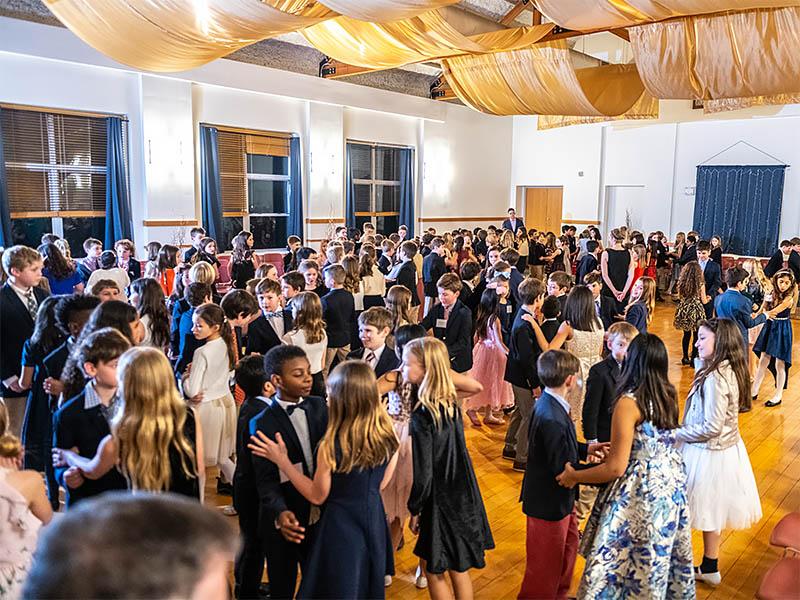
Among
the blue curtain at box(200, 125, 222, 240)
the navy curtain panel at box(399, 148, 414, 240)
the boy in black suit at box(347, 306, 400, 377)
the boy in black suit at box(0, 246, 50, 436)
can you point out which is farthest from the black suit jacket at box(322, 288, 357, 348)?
the navy curtain panel at box(399, 148, 414, 240)

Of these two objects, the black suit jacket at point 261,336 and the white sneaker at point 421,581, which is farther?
the black suit jacket at point 261,336

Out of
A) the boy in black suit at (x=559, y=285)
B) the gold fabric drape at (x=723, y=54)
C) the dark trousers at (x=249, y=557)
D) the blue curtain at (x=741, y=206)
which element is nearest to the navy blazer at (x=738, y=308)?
the boy in black suit at (x=559, y=285)

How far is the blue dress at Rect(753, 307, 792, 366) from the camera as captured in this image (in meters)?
6.21

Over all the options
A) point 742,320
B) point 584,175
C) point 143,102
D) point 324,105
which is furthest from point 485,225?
point 742,320

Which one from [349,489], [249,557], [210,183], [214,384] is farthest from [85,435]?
[210,183]

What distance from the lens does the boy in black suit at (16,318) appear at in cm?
390

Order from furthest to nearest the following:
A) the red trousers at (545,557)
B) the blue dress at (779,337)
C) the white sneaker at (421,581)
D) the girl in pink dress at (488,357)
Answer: the blue dress at (779,337), the girl in pink dress at (488,357), the white sneaker at (421,581), the red trousers at (545,557)

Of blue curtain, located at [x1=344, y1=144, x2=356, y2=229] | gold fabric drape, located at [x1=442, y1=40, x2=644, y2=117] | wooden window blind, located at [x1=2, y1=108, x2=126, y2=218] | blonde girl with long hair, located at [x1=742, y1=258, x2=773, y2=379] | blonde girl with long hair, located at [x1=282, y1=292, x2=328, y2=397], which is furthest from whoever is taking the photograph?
blue curtain, located at [x1=344, y1=144, x2=356, y2=229]

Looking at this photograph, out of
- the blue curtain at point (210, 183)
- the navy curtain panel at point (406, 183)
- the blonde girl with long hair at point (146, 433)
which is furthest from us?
the navy curtain panel at point (406, 183)

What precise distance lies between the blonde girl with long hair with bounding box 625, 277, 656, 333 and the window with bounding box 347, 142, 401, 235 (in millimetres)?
8174

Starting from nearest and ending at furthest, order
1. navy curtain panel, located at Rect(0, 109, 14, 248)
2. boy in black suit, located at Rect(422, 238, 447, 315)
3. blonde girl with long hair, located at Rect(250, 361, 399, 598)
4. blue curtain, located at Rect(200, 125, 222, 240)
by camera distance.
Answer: blonde girl with long hair, located at Rect(250, 361, 399, 598), boy in black suit, located at Rect(422, 238, 447, 315), navy curtain panel, located at Rect(0, 109, 14, 248), blue curtain, located at Rect(200, 125, 222, 240)

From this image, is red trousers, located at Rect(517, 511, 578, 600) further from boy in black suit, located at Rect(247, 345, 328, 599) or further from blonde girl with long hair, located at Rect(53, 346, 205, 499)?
blonde girl with long hair, located at Rect(53, 346, 205, 499)

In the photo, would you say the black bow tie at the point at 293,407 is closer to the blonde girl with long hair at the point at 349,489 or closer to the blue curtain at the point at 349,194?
the blonde girl with long hair at the point at 349,489

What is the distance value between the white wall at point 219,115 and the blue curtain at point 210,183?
0.14 metres
